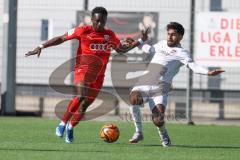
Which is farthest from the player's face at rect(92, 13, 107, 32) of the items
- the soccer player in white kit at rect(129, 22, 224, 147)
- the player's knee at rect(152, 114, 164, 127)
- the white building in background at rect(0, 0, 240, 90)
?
the white building in background at rect(0, 0, 240, 90)

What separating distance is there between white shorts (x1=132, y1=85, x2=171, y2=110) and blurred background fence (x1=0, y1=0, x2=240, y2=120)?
278 inches

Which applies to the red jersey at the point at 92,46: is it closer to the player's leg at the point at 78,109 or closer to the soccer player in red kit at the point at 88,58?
the soccer player in red kit at the point at 88,58

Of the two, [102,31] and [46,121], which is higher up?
[102,31]

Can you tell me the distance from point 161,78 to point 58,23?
944cm

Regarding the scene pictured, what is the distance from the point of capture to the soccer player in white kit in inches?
535

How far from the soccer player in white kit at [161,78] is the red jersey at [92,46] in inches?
24.4

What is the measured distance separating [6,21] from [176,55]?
8607mm

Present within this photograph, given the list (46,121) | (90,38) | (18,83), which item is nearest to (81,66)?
(90,38)

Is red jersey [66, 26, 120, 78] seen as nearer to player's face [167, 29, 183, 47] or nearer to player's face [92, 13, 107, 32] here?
player's face [92, 13, 107, 32]

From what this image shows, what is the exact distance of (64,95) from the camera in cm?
2216

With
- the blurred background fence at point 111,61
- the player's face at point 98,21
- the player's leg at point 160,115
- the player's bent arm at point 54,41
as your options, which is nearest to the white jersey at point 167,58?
the player's leg at point 160,115

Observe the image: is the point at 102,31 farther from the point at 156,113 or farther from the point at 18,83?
the point at 18,83

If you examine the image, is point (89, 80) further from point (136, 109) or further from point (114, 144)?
point (114, 144)

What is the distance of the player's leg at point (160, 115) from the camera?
13500 millimetres
